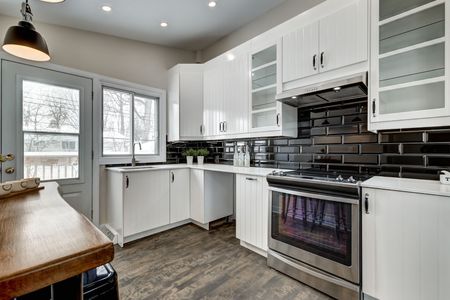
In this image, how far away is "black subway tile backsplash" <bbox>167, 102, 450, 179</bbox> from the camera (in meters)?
1.81

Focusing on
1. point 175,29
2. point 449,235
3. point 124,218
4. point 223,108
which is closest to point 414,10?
point 449,235

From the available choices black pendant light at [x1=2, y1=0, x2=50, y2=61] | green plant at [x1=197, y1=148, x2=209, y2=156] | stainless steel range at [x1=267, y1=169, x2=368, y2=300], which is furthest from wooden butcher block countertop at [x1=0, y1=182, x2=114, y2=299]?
green plant at [x1=197, y1=148, x2=209, y2=156]

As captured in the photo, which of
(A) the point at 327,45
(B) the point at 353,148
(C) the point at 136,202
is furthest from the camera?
(C) the point at 136,202

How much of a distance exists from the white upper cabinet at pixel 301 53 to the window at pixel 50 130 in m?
2.63

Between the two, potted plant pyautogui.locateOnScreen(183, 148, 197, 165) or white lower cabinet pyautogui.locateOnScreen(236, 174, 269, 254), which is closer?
white lower cabinet pyautogui.locateOnScreen(236, 174, 269, 254)

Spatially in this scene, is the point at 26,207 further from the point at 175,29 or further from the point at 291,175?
the point at 175,29

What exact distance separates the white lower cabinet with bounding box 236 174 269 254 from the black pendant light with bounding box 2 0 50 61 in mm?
2056

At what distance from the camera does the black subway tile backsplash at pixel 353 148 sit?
1.81 metres

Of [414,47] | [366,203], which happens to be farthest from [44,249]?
[414,47]

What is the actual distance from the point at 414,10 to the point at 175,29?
275cm

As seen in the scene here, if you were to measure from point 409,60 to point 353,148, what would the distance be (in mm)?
860

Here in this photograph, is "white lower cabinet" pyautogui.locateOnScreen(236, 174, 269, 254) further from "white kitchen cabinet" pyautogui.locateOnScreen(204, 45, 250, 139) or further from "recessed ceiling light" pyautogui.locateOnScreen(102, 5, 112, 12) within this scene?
"recessed ceiling light" pyautogui.locateOnScreen(102, 5, 112, 12)

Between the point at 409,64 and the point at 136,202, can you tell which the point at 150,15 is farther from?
the point at 409,64

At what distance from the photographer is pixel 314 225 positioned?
6.10 feet
